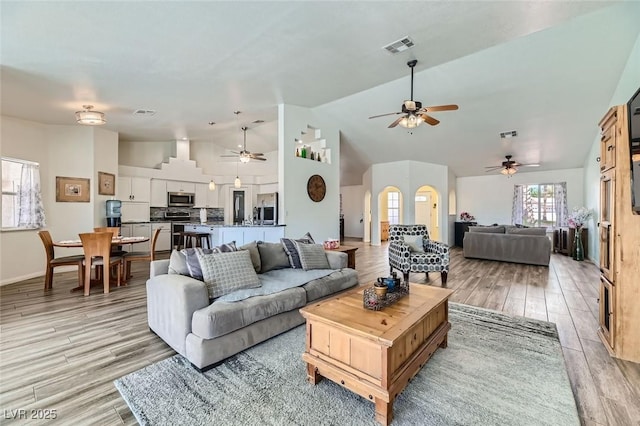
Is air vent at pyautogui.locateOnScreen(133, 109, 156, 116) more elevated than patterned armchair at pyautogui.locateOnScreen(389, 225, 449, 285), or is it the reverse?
air vent at pyautogui.locateOnScreen(133, 109, 156, 116)

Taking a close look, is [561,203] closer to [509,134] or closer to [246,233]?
[509,134]

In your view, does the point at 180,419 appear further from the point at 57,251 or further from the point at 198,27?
the point at 57,251

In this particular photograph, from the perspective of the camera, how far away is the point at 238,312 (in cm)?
229

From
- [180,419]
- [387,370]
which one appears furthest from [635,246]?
[180,419]

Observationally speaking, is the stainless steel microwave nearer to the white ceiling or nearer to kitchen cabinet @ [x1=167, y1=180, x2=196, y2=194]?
kitchen cabinet @ [x1=167, y1=180, x2=196, y2=194]

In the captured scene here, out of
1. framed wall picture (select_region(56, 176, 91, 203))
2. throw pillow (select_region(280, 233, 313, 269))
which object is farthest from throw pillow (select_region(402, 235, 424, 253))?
framed wall picture (select_region(56, 176, 91, 203))

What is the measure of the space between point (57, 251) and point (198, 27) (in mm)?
5635

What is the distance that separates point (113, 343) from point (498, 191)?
1092 centimetres

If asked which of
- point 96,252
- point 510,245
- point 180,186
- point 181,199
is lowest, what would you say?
point 510,245

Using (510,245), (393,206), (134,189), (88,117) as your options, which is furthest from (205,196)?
(510,245)

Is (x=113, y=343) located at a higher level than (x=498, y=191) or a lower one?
lower

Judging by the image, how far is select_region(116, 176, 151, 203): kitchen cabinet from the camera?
7.19 m

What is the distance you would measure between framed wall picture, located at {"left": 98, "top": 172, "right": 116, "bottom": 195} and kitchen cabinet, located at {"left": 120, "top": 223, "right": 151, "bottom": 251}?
1104 mm

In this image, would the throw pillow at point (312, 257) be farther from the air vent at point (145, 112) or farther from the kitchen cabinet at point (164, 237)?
the kitchen cabinet at point (164, 237)
